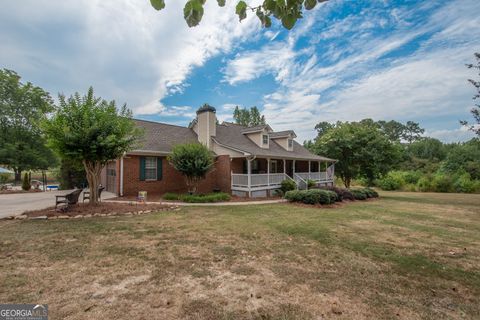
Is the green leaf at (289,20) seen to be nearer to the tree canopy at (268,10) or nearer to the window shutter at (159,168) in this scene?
the tree canopy at (268,10)

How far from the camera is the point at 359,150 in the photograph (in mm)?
20438

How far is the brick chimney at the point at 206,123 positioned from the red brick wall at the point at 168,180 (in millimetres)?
2013

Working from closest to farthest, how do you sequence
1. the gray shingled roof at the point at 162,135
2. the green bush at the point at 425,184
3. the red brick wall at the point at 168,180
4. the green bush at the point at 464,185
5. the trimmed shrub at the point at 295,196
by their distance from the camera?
1. the trimmed shrub at the point at 295,196
2. the red brick wall at the point at 168,180
3. the gray shingled roof at the point at 162,135
4. the green bush at the point at 464,185
5. the green bush at the point at 425,184

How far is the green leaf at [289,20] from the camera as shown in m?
2.25

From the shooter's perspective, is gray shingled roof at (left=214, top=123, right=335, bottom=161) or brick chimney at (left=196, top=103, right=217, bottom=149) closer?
gray shingled roof at (left=214, top=123, right=335, bottom=161)

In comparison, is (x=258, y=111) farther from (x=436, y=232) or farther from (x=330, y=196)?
(x=436, y=232)

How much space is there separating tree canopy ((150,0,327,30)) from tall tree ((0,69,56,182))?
3409cm

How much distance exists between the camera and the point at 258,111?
4791cm

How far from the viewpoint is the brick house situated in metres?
13.4

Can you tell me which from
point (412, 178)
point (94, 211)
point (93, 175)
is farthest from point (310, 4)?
point (412, 178)

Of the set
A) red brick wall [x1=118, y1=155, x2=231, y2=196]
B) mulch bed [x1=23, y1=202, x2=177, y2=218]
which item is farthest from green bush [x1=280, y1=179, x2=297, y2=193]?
mulch bed [x1=23, y1=202, x2=177, y2=218]

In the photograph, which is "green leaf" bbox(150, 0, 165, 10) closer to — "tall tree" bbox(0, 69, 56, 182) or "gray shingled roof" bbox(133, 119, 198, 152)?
"gray shingled roof" bbox(133, 119, 198, 152)

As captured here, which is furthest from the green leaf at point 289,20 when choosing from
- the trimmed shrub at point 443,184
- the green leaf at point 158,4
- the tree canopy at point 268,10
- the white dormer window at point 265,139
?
the trimmed shrub at point 443,184

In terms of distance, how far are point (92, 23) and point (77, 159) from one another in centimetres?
631
